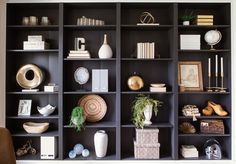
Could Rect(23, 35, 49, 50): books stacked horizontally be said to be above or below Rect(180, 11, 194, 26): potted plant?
below

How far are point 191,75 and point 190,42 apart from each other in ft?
1.56

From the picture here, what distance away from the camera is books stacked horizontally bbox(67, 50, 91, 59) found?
3197mm

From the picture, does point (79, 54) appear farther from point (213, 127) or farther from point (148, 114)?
point (213, 127)

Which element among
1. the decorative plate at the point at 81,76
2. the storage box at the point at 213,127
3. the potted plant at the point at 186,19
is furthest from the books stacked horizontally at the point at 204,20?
the decorative plate at the point at 81,76

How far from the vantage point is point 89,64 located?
11.3 feet

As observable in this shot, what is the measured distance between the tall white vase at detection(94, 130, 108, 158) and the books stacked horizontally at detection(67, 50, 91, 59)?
1.06 m

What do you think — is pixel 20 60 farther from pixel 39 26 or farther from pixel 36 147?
pixel 36 147

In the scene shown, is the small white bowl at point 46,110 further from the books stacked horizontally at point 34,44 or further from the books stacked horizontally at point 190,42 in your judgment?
the books stacked horizontally at point 190,42

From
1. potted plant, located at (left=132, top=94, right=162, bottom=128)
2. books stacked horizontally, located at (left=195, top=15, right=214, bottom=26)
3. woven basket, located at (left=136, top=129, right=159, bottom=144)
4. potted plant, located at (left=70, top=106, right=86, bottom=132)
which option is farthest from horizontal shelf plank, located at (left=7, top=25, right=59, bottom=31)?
books stacked horizontally, located at (left=195, top=15, right=214, bottom=26)

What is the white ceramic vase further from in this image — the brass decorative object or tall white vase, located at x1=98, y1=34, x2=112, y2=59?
tall white vase, located at x1=98, y1=34, x2=112, y2=59

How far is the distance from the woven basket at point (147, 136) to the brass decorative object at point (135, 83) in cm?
58

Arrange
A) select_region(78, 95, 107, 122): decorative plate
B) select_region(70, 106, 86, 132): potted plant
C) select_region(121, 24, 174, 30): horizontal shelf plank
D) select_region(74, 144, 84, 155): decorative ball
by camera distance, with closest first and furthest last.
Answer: select_region(70, 106, 86, 132): potted plant
select_region(121, 24, 174, 30): horizontal shelf plank
select_region(74, 144, 84, 155): decorative ball
select_region(78, 95, 107, 122): decorative plate

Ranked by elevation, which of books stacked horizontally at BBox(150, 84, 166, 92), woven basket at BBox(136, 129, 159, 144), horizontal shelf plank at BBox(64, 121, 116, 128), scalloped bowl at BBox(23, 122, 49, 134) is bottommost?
woven basket at BBox(136, 129, 159, 144)

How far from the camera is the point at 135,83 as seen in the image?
127 inches
